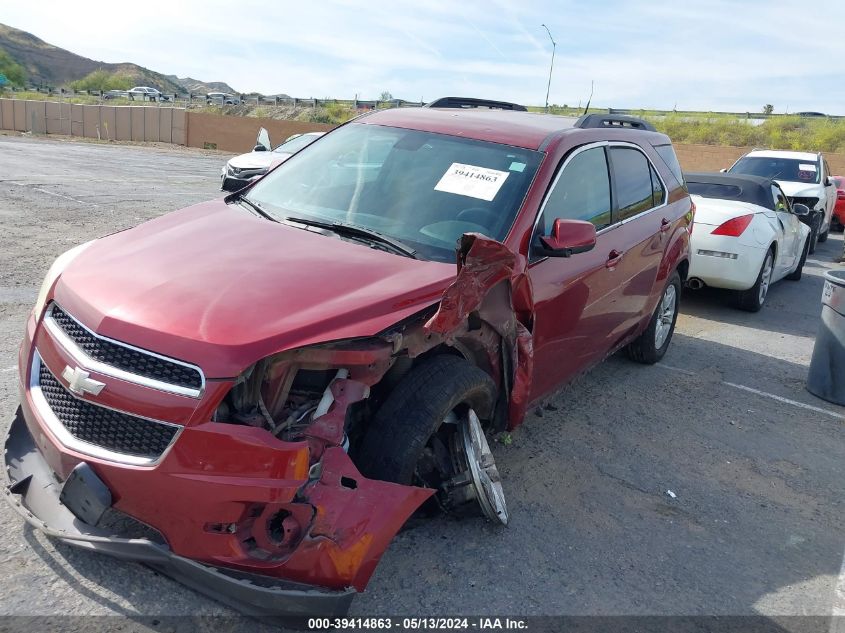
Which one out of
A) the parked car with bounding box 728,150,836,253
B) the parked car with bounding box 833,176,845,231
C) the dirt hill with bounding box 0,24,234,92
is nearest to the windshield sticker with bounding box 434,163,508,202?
the parked car with bounding box 728,150,836,253

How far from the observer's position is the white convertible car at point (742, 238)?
8195mm

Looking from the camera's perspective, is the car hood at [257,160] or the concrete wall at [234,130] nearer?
the car hood at [257,160]

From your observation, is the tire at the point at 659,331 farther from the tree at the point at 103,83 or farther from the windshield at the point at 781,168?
the tree at the point at 103,83

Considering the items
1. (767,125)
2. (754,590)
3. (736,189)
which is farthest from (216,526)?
(767,125)

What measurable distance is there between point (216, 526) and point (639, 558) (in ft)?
6.70

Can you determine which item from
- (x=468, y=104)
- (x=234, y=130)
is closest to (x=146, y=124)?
(x=234, y=130)

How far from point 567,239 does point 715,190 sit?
685cm

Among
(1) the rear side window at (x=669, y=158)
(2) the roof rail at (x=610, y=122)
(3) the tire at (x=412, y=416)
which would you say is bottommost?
(3) the tire at (x=412, y=416)

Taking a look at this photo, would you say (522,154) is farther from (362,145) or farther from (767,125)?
(767,125)

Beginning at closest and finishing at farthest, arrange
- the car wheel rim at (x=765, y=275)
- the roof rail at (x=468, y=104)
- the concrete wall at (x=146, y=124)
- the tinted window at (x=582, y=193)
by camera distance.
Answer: the tinted window at (x=582, y=193) < the roof rail at (x=468, y=104) < the car wheel rim at (x=765, y=275) < the concrete wall at (x=146, y=124)

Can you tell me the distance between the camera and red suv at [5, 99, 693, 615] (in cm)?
243

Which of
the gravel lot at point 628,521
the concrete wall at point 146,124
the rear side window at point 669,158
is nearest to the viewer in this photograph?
the gravel lot at point 628,521

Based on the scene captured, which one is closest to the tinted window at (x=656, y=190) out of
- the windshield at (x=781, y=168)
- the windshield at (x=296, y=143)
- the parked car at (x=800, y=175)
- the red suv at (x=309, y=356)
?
the red suv at (x=309, y=356)

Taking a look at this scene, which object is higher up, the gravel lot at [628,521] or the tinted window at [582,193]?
the tinted window at [582,193]
